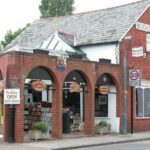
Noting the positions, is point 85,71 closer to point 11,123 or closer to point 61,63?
point 61,63

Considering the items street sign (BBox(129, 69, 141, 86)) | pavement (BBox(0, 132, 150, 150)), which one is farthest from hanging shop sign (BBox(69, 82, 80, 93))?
street sign (BBox(129, 69, 141, 86))

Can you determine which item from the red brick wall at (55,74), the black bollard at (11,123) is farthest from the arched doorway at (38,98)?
the black bollard at (11,123)

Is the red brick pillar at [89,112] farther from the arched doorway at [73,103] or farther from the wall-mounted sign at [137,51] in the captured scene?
the wall-mounted sign at [137,51]

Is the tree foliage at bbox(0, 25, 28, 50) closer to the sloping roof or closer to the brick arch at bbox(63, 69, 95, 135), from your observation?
the sloping roof

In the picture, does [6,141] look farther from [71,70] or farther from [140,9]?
[140,9]

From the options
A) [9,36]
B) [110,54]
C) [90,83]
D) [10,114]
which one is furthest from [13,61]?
[9,36]

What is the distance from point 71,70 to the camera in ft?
86.4

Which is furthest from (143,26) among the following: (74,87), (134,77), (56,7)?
(56,7)

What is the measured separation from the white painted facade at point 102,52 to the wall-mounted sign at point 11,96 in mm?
8840

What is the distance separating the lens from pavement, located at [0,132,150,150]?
21.3 m

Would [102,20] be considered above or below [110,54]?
above

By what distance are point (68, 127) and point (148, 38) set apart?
860 centimetres

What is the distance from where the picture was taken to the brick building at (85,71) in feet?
A: 80.5

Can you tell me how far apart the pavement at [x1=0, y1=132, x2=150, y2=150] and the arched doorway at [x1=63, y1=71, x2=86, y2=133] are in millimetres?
2366
